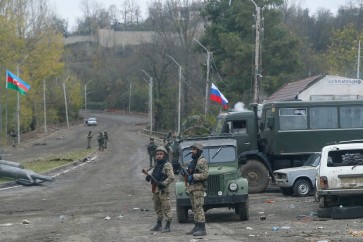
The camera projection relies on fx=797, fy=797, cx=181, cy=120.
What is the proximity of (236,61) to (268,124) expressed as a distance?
3799 cm

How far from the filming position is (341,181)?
18750 millimetres

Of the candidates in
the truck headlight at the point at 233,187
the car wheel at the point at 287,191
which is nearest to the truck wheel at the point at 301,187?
the car wheel at the point at 287,191

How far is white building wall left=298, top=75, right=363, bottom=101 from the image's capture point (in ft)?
133

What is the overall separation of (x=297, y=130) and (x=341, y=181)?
988cm

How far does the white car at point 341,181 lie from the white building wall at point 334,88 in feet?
68.3

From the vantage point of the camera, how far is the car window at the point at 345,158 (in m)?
19.0

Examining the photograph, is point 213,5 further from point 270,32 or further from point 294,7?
point 294,7

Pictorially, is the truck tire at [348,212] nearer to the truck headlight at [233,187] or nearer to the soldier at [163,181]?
the truck headlight at [233,187]

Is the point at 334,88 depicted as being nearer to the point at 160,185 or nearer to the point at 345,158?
the point at 345,158

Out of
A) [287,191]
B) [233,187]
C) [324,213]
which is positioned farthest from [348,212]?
[287,191]

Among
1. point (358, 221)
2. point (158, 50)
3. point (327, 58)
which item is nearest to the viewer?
point (358, 221)

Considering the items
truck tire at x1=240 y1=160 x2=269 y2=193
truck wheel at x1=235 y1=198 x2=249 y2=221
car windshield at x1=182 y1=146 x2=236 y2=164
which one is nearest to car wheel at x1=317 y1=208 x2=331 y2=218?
truck wheel at x1=235 y1=198 x2=249 y2=221

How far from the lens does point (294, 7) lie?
391 feet

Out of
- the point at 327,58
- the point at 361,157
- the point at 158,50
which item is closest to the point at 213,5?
the point at 327,58
